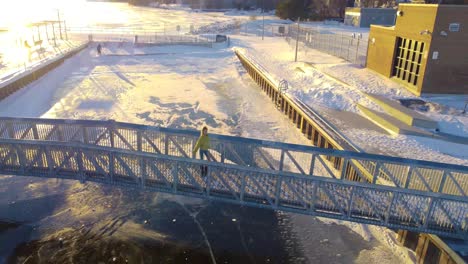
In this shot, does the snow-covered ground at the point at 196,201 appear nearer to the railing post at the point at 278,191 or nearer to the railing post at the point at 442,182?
the railing post at the point at 278,191

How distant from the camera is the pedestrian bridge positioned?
10.2m

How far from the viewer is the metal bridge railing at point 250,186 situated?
10.2m

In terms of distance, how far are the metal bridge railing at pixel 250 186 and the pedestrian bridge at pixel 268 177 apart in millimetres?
25

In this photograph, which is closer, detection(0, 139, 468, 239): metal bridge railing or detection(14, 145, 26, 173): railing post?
detection(0, 139, 468, 239): metal bridge railing

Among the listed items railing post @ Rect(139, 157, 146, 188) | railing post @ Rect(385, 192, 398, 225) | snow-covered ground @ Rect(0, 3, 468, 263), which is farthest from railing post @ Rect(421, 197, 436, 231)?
railing post @ Rect(139, 157, 146, 188)

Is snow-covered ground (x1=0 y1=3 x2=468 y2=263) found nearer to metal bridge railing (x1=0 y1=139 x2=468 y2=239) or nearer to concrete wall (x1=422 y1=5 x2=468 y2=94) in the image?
concrete wall (x1=422 y1=5 x2=468 y2=94)

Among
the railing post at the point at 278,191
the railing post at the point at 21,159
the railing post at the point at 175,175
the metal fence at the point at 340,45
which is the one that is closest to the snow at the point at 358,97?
the metal fence at the point at 340,45

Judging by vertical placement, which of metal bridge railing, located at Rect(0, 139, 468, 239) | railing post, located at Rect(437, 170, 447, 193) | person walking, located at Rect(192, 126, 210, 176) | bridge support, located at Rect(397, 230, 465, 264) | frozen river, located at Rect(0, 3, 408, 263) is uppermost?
person walking, located at Rect(192, 126, 210, 176)

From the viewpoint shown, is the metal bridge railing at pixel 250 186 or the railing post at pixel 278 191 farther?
the railing post at pixel 278 191

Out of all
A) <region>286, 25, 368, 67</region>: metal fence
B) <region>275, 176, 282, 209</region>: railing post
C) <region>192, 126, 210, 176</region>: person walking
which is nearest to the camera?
<region>275, 176, 282, 209</region>: railing post

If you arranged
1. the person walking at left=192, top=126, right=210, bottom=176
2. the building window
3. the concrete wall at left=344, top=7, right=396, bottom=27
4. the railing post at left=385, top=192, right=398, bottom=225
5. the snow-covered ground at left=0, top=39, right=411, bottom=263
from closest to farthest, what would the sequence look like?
1. the railing post at left=385, top=192, right=398, bottom=225
2. the person walking at left=192, top=126, right=210, bottom=176
3. the snow-covered ground at left=0, top=39, right=411, bottom=263
4. the building window
5. the concrete wall at left=344, top=7, right=396, bottom=27

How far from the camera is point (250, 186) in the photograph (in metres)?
11.5

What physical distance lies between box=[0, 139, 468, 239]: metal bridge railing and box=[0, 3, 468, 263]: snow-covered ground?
1.95 metres

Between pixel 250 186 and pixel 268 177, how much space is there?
0.58m
